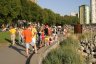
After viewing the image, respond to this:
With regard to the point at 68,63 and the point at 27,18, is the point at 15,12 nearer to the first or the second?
the point at 27,18

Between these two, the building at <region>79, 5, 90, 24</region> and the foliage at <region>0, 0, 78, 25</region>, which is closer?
the building at <region>79, 5, 90, 24</region>

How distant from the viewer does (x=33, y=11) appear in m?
106

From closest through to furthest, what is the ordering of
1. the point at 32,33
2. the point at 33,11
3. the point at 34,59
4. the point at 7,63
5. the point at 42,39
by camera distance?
the point at 34,59
the point at 7,63
the point at 32,33
the point at 42,39
the point at 33,11

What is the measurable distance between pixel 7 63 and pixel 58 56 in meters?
3.70

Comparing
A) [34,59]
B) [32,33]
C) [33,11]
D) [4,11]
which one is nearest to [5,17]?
[4,11]

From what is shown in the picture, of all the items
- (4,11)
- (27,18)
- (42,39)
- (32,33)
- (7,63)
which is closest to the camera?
(7,63)

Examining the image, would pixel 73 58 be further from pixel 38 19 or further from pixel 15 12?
pixel 38 19

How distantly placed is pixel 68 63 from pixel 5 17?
174 ft

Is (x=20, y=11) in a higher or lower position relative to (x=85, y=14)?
lower

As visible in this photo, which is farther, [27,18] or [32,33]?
[27,18]

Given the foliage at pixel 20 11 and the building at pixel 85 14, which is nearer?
the building at pixel 85 14

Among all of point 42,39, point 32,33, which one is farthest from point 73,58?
point 42,39

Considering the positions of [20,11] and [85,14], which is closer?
[85,14]

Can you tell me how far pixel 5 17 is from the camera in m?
67.6
